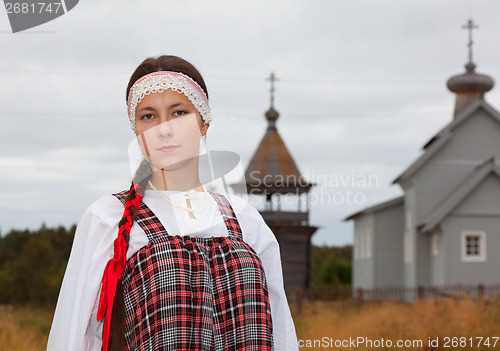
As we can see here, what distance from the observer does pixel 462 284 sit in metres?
16.0

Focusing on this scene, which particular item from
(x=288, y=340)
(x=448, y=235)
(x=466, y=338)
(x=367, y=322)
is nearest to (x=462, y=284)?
(x=448, y=235)

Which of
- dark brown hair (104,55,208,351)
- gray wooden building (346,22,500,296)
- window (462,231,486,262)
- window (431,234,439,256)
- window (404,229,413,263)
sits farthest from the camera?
window (404,229,413,263)

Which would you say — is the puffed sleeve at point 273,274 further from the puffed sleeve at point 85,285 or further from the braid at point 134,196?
the puffed sleeve at point 85,285

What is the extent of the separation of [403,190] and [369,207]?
1250 mm

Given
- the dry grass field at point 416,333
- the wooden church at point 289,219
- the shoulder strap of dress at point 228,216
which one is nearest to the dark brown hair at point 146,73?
the shoulder strap of dress at point 228,216

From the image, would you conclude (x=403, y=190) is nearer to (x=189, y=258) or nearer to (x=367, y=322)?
(x=367, y=322)

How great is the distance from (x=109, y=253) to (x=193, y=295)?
257 mm

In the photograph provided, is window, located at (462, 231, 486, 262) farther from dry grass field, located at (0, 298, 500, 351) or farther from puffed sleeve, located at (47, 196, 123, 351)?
puffed sleeve, located at (47, 196, 123, 351)

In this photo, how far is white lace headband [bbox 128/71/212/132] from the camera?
1.87m

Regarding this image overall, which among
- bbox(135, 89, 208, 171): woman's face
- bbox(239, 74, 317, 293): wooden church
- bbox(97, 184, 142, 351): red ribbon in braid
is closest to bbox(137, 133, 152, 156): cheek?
bbox(135, 89, 208, 171): woman's face

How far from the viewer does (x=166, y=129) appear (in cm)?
185

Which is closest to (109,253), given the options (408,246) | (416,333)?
(416,333)

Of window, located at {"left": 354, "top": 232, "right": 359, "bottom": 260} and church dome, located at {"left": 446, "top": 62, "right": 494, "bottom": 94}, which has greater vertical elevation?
church dome, located at {"left": 446, "top": 62, "right": 494, "bottom": 94}

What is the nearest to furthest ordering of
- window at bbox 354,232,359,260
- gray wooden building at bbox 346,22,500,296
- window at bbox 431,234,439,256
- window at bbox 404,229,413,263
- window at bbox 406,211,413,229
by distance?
gray wooden building at bbox 346,22,500,296, window at bbox 431,234,439,256, window at bbox 404,229,413,263, window at bbox 406,211,413,229, window at bbox 354,232,359,260
